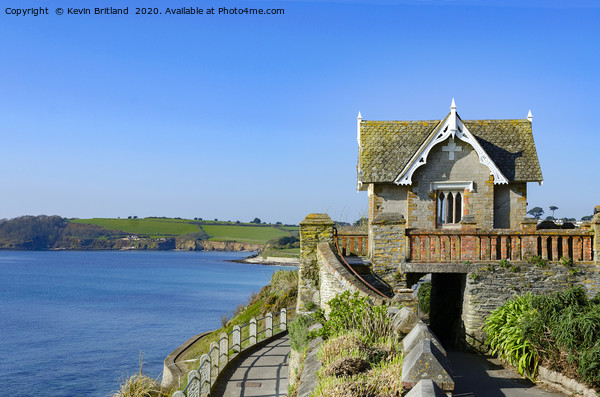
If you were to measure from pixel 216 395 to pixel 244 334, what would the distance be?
37.6 ft

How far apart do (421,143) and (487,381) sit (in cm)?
1199

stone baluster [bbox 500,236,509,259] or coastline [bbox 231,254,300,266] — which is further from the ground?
stone baluster [bbox 500,236,509,259]

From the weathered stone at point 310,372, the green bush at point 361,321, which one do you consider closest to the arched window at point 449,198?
the green bush at point 361,321

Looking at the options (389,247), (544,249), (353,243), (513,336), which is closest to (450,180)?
(353,243)

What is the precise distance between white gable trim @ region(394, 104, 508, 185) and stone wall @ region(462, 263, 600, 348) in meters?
5.50

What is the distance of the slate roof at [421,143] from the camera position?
21.8 meters

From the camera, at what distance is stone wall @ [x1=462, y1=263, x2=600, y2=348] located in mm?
16219

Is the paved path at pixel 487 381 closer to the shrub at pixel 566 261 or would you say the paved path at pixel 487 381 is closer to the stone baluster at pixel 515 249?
the stone baluster at pixel 515 249

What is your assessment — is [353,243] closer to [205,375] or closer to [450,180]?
[450,180]

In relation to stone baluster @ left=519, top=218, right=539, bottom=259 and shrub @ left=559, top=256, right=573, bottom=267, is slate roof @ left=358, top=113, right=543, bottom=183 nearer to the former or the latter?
stone baluster @ left=519, top=218, right=539, bottom=259

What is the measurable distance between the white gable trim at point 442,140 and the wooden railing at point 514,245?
4720 millimetres

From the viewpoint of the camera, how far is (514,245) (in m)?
16.5

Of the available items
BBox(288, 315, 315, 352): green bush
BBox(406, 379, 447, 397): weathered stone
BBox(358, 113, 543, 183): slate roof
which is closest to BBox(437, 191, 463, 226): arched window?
BBox(358, 113, 543, 183): slate roof

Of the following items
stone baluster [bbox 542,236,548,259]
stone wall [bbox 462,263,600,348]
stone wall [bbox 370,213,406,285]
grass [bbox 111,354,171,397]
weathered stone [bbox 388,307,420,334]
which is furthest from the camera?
stone wall [bbox 370,213,406,285]
